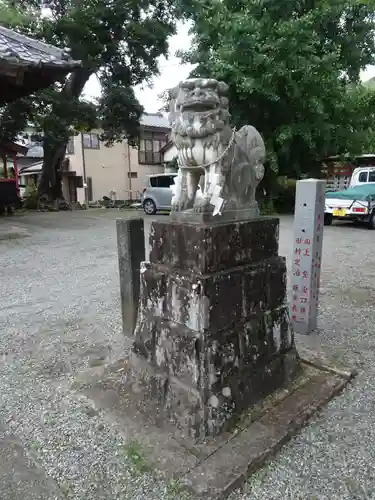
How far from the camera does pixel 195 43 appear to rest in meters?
12.3

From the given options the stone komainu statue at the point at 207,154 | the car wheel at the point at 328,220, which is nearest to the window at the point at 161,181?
the car wheel at the point at 328,220

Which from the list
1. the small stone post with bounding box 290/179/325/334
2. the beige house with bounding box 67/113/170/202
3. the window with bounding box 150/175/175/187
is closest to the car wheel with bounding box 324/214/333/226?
the window with bounding box 150/175/175/187

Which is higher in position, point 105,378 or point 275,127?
point 275,127

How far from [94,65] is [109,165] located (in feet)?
34.1

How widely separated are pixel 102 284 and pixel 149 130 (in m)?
21.3

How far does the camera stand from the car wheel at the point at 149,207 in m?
14.4

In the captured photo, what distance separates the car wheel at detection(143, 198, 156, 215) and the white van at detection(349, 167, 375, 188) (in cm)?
722

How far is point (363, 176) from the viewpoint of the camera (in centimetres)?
1177

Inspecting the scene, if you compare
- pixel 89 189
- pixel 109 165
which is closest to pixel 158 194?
pixel 89 189

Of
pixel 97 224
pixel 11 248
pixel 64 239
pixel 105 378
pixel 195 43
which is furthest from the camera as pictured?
pixel 195 43

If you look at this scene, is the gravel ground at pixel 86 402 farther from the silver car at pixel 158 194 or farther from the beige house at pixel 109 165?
the beige house at pixel 109 165

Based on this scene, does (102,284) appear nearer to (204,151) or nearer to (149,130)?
(204,151)

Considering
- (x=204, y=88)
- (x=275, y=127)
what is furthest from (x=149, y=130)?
(x=204, y=88)

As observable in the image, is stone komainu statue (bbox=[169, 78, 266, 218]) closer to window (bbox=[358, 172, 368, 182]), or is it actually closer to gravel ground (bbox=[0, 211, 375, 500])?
gravel ground (bbox=[0, 211, 375, 500])
